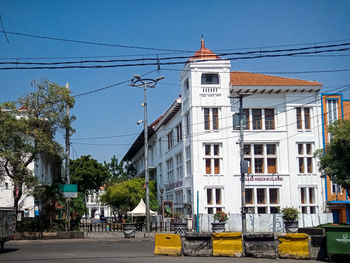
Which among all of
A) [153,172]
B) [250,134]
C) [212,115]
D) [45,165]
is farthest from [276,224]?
[153,172]

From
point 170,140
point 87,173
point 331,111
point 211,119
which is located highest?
point 331,111

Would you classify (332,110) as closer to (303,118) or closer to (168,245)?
(303,118)

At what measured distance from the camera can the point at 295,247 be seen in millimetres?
18469

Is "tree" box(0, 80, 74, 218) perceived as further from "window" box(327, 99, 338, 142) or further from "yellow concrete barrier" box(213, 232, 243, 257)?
"window" box(327, 99, 338, 142)

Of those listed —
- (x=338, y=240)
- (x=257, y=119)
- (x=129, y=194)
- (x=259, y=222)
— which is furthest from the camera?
(x=129, y=194)

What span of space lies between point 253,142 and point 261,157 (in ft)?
5.09

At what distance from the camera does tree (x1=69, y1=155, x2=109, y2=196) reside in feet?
186

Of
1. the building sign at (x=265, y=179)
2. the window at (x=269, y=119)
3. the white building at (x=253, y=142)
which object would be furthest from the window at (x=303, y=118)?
the building sign at (x=265, y=179)

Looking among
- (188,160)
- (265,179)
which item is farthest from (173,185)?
(265,179)

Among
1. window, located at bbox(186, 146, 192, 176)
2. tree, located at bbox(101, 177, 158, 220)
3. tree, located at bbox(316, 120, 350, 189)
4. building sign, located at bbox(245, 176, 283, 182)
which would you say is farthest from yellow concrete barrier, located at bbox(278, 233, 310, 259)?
tree, located at bbox(101, 177, 158, 220)

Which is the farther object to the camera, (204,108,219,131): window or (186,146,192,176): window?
(186,146,192,176): window

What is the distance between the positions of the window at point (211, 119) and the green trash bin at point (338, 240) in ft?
81.7

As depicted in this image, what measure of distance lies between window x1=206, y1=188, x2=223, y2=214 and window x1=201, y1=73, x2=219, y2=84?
9746 mm

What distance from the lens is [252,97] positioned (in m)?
42.1
